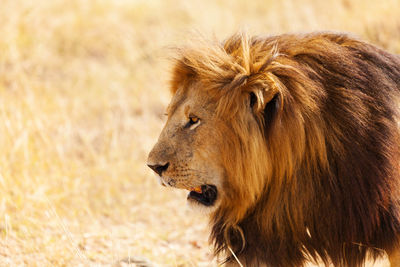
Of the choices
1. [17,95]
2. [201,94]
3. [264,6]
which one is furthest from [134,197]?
[264,6]

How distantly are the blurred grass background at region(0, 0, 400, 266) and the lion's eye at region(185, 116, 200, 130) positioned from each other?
495 millimetres

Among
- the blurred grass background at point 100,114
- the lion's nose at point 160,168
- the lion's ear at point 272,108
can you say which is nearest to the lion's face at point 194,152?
the lion's nose at point 160,168

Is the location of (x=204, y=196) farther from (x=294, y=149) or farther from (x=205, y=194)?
(x=294, y=149)

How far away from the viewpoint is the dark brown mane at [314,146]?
9.15 feet

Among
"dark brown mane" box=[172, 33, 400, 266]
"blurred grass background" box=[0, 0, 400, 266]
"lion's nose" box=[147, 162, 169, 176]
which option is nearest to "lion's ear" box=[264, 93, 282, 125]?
"dark brown mane" box=[172, 33, 400, 266]

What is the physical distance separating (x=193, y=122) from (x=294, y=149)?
1.62 feet

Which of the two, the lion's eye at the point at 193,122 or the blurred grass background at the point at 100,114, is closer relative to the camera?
the lion's eye at the point at 193,122

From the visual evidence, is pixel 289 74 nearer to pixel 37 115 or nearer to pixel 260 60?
pixel 260 60

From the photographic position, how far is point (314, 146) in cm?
281

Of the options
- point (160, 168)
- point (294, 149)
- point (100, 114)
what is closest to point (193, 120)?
point (160, 168)

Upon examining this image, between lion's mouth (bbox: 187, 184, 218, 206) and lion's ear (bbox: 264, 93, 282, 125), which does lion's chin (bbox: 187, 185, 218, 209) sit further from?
lion's ear (bbox: 264, 93, 282, 125)

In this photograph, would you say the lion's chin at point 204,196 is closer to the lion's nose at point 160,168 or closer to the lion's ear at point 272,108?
the lion's nose at point 160,168

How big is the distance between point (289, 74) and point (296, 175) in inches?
18.3

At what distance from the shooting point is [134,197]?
5535 millimetres
